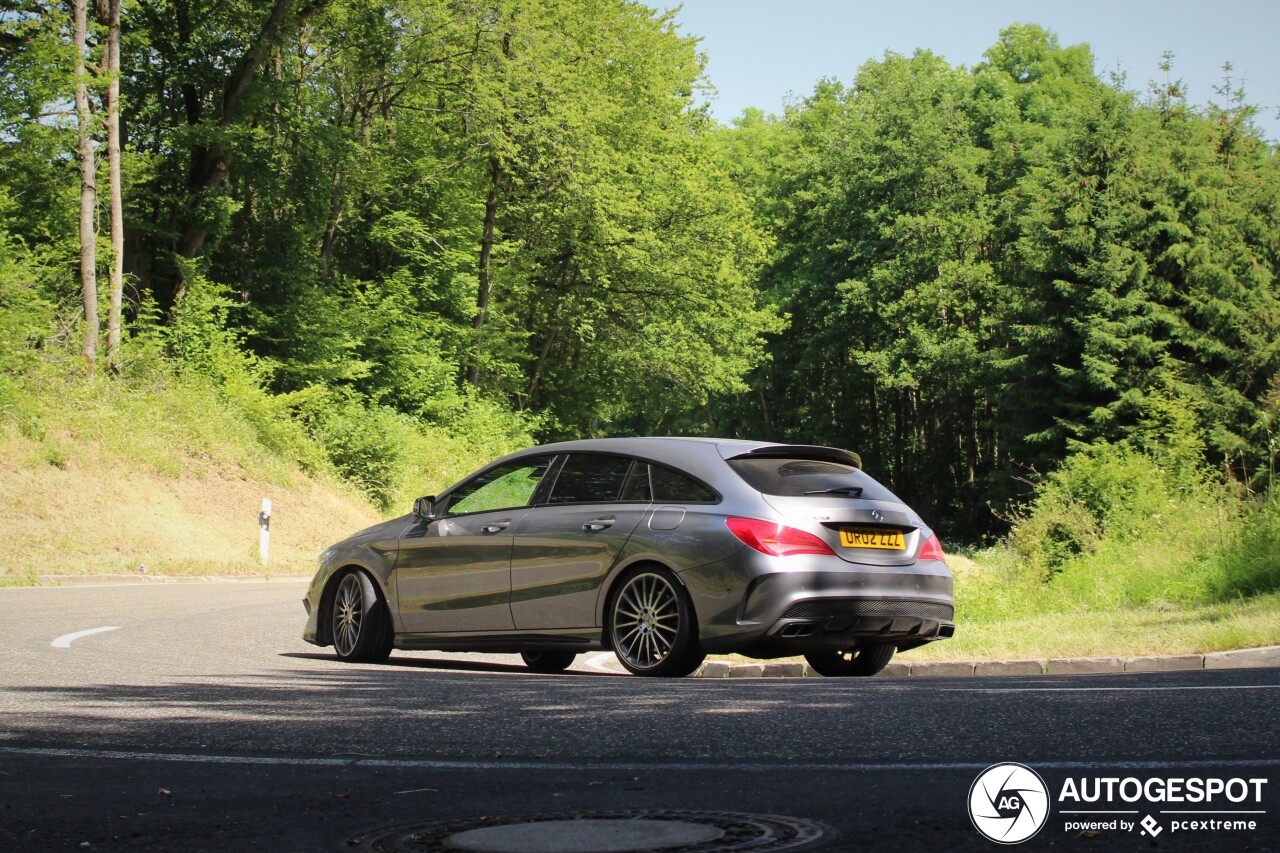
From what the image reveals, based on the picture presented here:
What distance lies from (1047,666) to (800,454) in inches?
122

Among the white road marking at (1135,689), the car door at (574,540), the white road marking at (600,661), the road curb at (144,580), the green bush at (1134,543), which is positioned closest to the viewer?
the white road marking at (1135,689)

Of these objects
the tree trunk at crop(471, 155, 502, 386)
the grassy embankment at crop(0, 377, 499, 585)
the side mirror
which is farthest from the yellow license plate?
Result: the tree trunk at crop(471, 155, 502, 386)

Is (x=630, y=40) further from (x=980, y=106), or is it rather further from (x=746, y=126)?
(x=746, y=126)

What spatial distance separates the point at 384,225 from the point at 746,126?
35.1 m

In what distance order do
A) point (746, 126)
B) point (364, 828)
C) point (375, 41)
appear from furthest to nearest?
point (746, 126) → point (375, 41) → point (364, 828)

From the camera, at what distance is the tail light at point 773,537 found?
363 inches

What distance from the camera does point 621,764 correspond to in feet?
18.4

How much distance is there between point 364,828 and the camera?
14.4 feet

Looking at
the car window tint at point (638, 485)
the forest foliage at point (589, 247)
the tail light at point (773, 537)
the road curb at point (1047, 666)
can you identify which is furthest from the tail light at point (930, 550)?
the forest foliage at point (589, 247)

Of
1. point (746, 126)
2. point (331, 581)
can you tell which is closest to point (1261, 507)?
point (331, 581)

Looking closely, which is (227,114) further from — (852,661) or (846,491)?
(846,491)

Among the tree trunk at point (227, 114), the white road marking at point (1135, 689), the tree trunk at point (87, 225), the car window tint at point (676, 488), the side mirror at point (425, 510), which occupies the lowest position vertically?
the white road marking at point (1135, 689)

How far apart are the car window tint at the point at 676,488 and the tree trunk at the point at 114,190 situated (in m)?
23.6

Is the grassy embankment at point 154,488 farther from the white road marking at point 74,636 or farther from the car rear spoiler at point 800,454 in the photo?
the car rear spoiler at point 800,454
